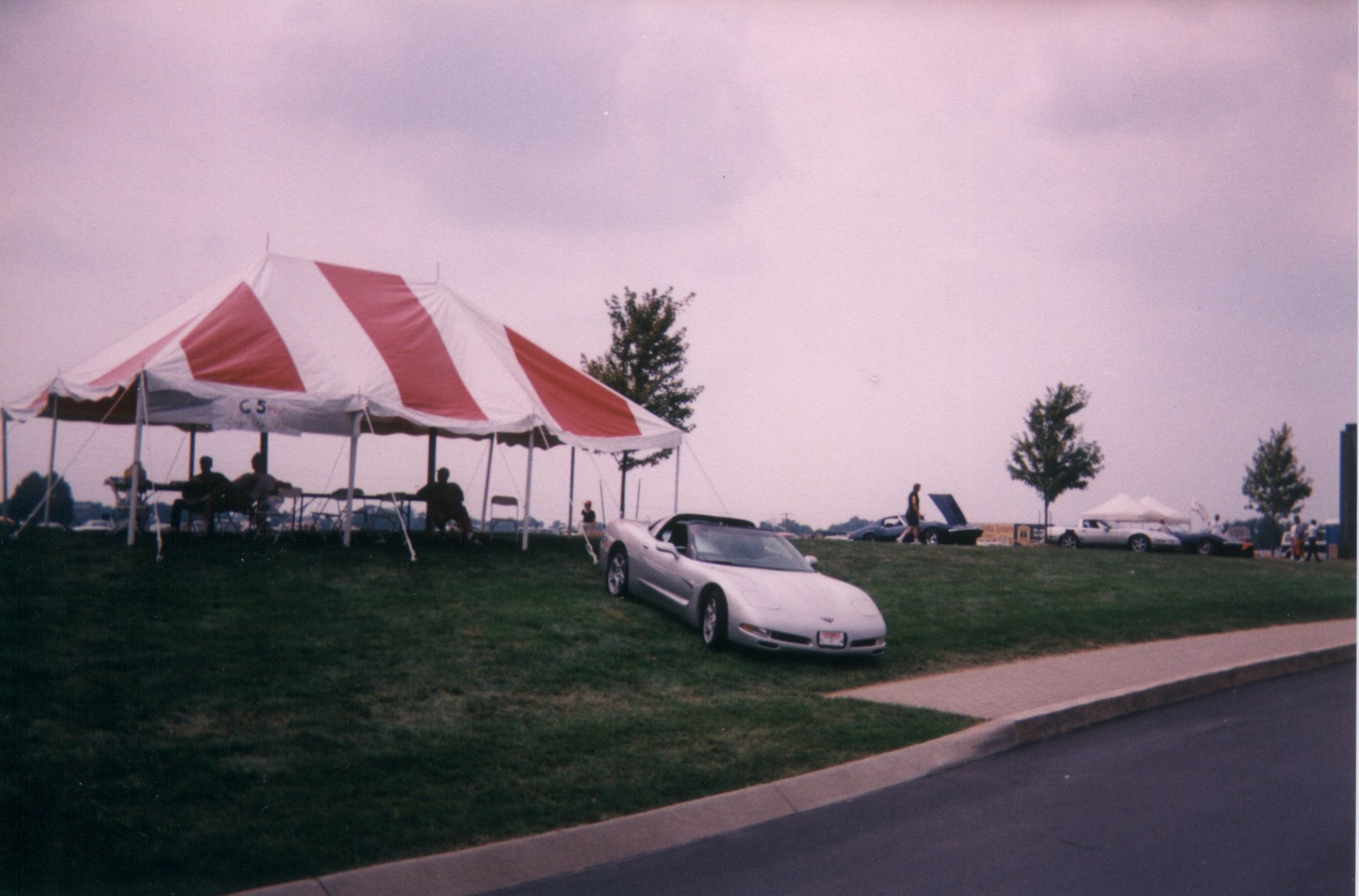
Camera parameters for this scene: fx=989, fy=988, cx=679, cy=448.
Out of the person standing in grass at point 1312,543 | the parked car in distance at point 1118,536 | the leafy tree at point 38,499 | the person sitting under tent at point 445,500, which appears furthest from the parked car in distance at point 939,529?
the leafy tree at point 38,499

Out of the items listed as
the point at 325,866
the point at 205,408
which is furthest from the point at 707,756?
the point at 205,408

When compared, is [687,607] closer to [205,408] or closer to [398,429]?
[205,408]

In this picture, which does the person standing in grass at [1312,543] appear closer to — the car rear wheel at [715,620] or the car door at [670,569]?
the car door at [670,569]

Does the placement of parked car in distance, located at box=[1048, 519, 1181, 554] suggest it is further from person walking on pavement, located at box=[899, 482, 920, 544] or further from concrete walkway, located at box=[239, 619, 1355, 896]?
concrete walkway, located at box=[239, 619, 1355, 896]

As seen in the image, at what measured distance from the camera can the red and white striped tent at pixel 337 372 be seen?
12.5m

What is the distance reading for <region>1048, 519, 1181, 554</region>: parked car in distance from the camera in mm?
27766

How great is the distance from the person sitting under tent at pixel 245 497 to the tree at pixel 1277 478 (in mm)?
37341

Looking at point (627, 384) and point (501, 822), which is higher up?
point (627, 384)

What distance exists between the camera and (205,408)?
14094mm

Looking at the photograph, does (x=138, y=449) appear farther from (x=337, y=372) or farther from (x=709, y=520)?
(x=709, y=520)

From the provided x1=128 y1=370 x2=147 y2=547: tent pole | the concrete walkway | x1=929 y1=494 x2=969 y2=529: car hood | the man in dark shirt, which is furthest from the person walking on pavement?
x1=128 y1=370 x2=147 y2=547: tent pole

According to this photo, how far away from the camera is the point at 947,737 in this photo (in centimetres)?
754

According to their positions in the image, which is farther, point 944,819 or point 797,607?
point 797,607

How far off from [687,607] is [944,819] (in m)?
5.34
